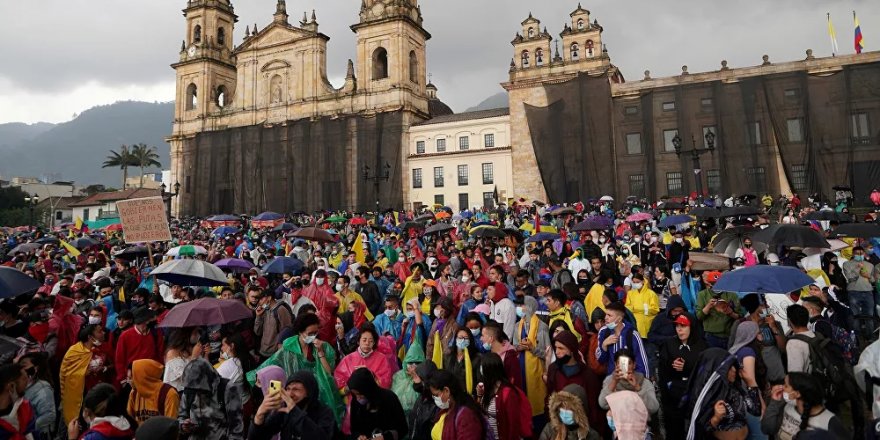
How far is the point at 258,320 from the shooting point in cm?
742

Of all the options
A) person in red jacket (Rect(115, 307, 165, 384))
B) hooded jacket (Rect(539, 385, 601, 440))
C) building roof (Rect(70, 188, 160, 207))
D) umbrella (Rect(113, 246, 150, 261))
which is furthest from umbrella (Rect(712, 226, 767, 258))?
A: building roof (Rect(70, 188, 160, 207))

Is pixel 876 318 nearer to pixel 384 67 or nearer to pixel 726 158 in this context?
pixel 726 158

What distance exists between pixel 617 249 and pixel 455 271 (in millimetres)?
5494

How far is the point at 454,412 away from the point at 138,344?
4137 mm

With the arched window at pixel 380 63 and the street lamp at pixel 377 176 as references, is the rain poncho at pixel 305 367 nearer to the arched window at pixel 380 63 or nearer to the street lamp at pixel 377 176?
the street lamp at pixel 377 176

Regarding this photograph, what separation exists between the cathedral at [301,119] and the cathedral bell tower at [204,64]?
15 centimetres

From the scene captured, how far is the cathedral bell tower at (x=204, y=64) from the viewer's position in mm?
49688

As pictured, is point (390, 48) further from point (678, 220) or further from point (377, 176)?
point (678, 220)

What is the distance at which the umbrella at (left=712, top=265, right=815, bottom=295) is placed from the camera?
5.91 metres

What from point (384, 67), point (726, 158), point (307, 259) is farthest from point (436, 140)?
point (307, 259)

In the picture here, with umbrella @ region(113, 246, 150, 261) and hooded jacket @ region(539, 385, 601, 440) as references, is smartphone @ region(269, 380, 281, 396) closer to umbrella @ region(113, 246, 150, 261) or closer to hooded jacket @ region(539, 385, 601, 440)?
hooded jacket @ region(539, 385, 601, 440)

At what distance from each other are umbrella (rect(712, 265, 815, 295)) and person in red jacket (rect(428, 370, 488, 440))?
141 inches

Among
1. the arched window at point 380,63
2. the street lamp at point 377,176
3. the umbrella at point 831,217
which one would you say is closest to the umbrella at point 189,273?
the umbrella at point 831,217

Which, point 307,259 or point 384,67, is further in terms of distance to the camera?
point 384,67
